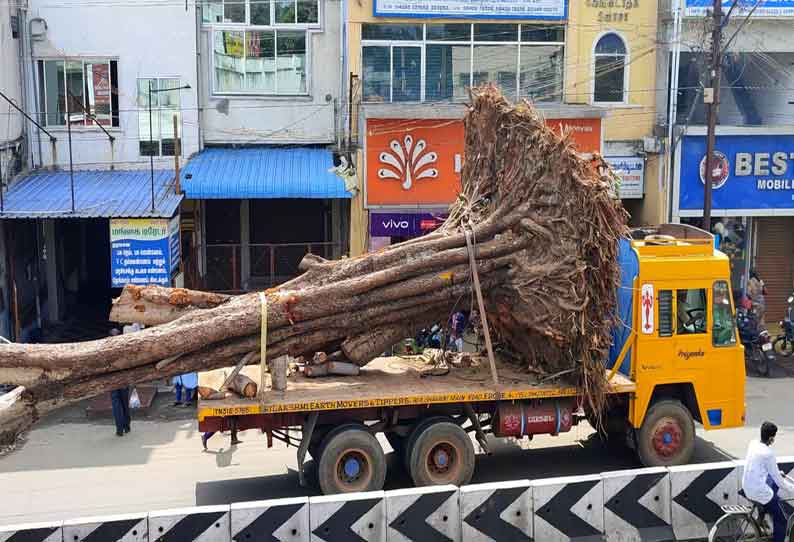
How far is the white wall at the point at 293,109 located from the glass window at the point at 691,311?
33.8 feet

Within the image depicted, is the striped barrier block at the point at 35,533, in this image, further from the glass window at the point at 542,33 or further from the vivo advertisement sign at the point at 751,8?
the vivo advertisement sign at the point at 751,8

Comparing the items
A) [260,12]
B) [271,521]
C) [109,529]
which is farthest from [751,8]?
[109,529]

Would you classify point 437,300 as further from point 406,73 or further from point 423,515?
point 406,73

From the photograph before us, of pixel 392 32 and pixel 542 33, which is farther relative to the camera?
pixel 542 33

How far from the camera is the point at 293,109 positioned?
1956 centimetres

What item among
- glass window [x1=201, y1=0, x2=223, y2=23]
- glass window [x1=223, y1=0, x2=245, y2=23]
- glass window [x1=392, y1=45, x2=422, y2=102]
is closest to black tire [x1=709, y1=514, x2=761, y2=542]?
glass window [x1=392, y1=45, x2=422, y2=102]

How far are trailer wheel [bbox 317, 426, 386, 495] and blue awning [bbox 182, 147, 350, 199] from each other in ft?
26.5

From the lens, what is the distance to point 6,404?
9.77 metres

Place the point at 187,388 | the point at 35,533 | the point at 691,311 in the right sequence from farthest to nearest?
1. the point at 187,388
2. the point at 691,311
3. the point at 35,533

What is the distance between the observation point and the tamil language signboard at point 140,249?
16.3 meters

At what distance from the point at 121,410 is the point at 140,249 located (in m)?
3.76

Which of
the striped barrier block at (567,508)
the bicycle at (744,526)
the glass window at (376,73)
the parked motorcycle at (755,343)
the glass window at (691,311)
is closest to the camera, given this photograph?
the bicycle at (744,526)

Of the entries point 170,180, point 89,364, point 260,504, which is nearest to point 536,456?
point 260,504

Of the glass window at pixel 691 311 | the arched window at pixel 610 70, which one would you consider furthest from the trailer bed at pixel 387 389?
the arched window at pixel 610 70
